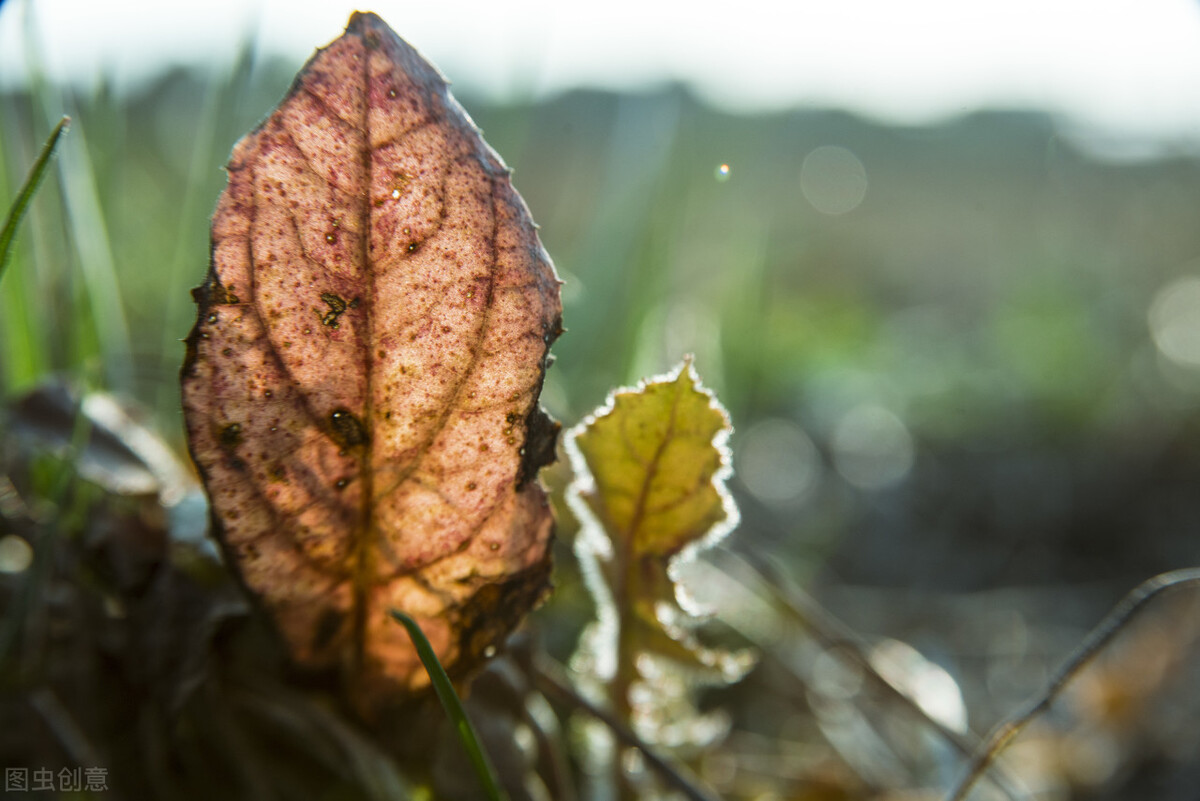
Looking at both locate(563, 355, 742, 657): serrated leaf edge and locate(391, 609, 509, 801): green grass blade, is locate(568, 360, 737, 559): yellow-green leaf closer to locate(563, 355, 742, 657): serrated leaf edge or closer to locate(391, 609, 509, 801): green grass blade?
locate(563, 355, 742, 657): serrated leaf edge

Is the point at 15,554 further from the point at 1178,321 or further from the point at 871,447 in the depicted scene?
the point at 1178,321

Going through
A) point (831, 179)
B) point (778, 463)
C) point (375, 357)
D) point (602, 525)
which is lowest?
point (778, 463)

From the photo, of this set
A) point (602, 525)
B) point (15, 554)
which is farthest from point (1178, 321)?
point (15, 554)

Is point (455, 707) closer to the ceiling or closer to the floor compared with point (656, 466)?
closer to the floor

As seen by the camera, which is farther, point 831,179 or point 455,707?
point 831,179

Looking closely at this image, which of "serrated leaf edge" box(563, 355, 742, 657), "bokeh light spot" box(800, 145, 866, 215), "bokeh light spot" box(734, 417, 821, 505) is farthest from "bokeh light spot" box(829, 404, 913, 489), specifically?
"bokeh light spot" box(800, 145, 866, 215)

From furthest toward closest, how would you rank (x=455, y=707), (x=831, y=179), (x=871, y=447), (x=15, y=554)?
(x=831, y=179), (x=871, y=447), (x=15, y=554), (x=455, y=707)

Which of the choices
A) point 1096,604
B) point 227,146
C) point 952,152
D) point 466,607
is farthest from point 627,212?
point 952,152
